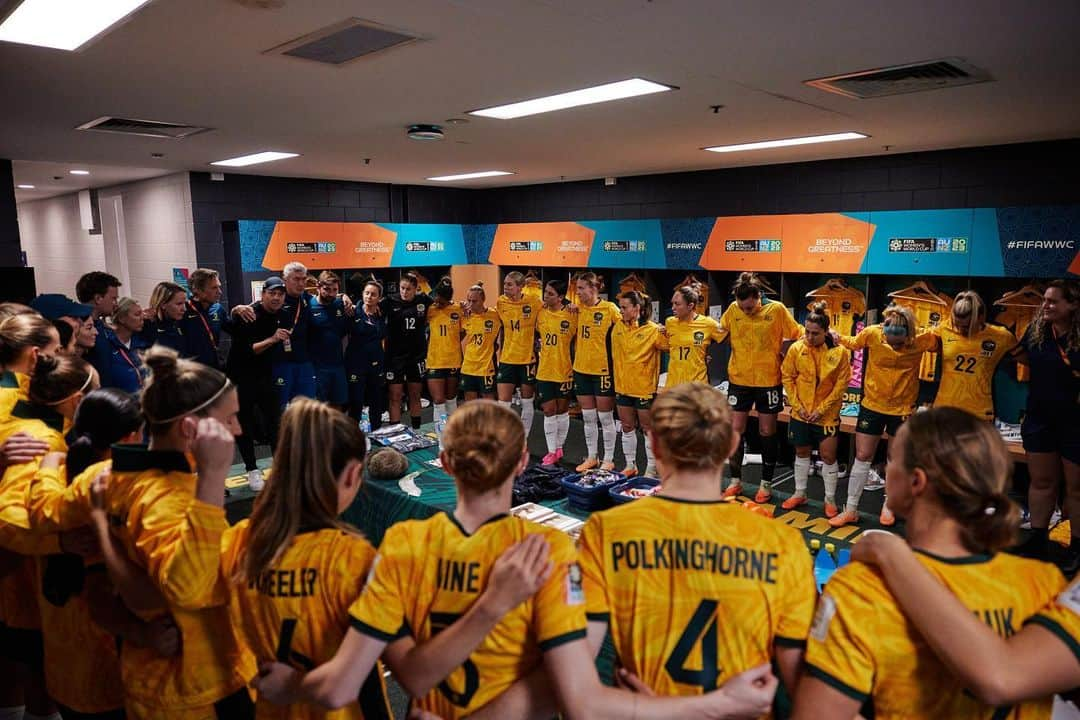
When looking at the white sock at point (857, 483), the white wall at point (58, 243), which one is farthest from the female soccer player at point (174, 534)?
the white wall at point (58, 243)

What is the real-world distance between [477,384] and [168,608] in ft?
14.2

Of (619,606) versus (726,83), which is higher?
(726,83)

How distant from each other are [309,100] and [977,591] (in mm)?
3261

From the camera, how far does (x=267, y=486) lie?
126cm

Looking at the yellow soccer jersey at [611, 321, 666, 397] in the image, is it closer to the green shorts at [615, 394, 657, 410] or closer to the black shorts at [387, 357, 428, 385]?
the green shorts at [615, 394, 657, 410]

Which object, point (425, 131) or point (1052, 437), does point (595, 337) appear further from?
point (1052, 437)

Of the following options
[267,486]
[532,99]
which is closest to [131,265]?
[532,99]

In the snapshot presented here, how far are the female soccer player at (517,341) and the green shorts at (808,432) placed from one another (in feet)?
6.69

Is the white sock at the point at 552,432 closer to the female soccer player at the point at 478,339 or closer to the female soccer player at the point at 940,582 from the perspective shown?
the female soccer player at the point at 478,339

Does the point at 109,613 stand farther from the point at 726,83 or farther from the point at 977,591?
the point at 726,83

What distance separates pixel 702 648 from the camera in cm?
119

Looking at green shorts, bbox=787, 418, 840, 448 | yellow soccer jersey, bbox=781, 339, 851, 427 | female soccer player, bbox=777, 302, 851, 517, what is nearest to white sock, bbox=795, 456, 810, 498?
→ female soccer player, bbox=777, 302, 851, 517

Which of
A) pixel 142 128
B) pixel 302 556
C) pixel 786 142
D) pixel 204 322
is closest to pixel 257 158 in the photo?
pixel 142 128

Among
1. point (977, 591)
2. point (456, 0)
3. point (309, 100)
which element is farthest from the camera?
point (309, 100)
